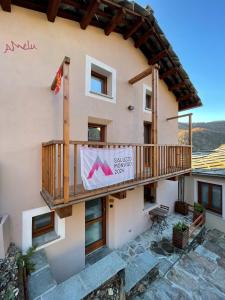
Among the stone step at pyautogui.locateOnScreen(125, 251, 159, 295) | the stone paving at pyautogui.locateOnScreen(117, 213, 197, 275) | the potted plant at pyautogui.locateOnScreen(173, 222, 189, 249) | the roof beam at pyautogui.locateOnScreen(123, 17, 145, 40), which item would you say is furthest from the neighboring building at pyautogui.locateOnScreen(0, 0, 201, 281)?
the stone step at pyautogui.locateOnScreen(125, 251, 159, 295)

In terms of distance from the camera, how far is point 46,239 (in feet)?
13.3

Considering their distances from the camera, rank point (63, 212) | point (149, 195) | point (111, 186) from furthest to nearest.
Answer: point (149, 195)
point (111, 186)
point (63, 212)

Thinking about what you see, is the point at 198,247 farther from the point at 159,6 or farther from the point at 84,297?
the point at 159,6

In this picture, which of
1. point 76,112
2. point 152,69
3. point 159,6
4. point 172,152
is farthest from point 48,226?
point 159,6

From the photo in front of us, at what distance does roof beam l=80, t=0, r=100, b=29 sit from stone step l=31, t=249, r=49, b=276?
6.62m

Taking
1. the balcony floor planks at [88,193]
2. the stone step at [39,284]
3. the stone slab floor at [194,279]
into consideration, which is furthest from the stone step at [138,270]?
the balcony floor planks at [88,193]

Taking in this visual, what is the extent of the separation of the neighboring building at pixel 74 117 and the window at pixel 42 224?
3 centimetres

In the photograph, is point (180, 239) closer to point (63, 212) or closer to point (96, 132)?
point (63, 212)

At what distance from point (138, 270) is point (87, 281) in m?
1.88

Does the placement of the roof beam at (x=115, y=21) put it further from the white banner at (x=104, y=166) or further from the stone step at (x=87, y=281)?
the stone step at (x=87, y=281)

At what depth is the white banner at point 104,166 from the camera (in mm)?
3564

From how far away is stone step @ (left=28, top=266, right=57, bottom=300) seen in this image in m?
2.71

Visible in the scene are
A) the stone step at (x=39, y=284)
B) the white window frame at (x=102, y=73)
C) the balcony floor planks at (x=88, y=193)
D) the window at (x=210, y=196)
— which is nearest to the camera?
the stone step at (x=39, y=284)

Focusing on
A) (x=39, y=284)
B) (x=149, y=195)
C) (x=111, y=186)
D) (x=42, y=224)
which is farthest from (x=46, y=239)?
(x=149, y=195)
